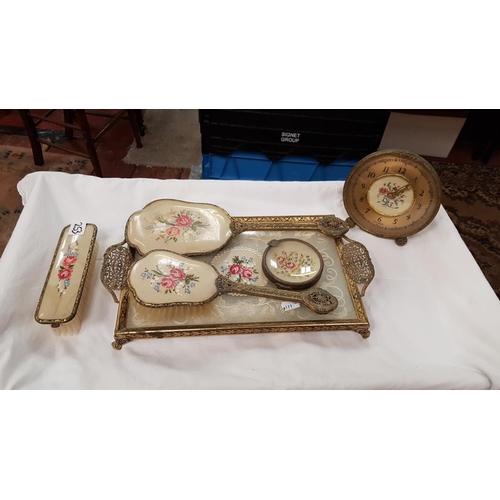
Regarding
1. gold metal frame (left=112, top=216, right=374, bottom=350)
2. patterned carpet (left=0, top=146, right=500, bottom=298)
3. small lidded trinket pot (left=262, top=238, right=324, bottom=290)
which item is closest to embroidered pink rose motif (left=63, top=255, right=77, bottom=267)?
gold metal frame (left=112, top=216, right=374, bottom=350)

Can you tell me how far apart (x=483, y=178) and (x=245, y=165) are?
1.47 m

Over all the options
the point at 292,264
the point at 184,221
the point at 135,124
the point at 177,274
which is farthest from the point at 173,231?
the point at 135,124

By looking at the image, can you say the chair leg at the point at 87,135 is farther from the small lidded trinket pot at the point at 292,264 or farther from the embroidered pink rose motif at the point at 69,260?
the small lidded trinket pot at the point at 292,264

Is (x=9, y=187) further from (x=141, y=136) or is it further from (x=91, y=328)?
(x=91, y=328)

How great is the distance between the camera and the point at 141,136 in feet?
8.15

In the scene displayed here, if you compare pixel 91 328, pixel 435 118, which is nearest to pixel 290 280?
pixel 91 328

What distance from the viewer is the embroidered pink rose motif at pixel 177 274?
115 cm

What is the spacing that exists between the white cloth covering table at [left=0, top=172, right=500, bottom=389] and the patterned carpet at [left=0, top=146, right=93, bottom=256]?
1.94 ft

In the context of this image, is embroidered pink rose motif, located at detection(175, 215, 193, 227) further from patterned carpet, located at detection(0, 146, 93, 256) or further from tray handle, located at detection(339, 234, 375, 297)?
patterned carpet, located at detection(0, 146, 93, 256)

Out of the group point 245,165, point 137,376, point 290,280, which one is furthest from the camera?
point 245,165

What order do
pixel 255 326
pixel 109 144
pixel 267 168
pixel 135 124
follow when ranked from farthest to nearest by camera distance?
1. pixel 109 144
2. pixel 135 124
3. pixel 267 168
4. pixel 255 326

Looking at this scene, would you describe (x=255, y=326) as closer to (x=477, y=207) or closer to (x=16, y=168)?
(x=477, y=207)

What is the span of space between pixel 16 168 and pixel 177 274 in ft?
5.27

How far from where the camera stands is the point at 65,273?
122cm
